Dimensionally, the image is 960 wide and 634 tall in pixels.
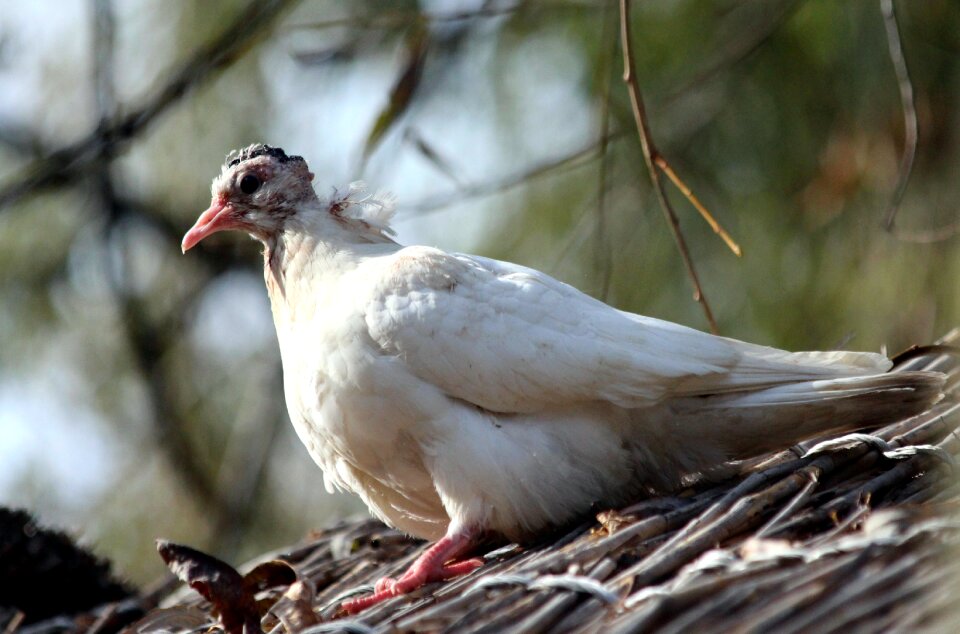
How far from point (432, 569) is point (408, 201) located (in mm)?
2282

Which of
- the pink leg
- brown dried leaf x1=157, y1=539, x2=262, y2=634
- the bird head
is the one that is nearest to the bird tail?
the pink leg

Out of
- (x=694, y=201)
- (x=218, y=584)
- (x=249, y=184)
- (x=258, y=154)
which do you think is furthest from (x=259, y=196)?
(x=218, y=584)

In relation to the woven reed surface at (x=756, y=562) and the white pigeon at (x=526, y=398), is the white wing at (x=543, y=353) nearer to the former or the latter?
the white pigeon at (x=526, y=398)

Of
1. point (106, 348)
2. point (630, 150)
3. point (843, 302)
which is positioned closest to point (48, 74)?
point (106, 348)

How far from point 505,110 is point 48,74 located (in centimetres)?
242

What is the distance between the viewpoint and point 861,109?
17.3ft

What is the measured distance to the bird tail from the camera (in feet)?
9.12

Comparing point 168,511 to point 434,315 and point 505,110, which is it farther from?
point 434,315

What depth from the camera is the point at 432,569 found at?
2.81 m

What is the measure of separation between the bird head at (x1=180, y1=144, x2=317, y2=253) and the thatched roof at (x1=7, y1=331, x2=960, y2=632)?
3.45ft

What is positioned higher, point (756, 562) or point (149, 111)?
point (149, 111)

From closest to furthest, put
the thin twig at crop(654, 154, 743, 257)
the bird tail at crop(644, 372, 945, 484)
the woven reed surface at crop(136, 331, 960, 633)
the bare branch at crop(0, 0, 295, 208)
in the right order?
the woven reed surface at crop(136, 331, 960, 633) < the bird tail at crop(644, 372, 945, 484) < the thin twig at crop(654, 154, 743, 257) < the bare branch at crop(0, 0, 295, 208)

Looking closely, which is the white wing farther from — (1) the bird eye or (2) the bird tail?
(1) the bird eye

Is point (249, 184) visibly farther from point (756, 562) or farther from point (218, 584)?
point (756, 562)
